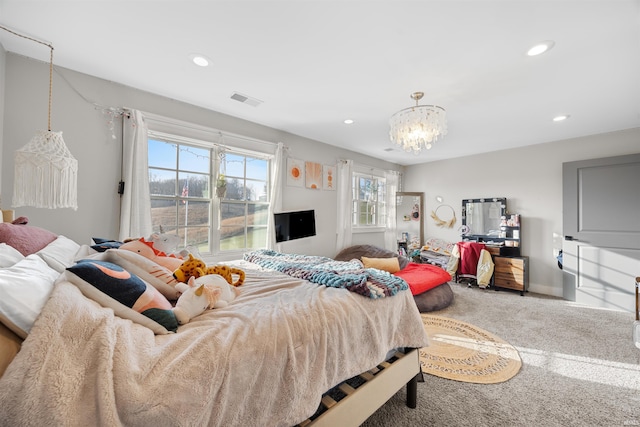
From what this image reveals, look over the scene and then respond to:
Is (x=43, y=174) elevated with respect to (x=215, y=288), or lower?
elevated

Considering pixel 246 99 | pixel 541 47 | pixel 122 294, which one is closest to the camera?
pixel 122 294

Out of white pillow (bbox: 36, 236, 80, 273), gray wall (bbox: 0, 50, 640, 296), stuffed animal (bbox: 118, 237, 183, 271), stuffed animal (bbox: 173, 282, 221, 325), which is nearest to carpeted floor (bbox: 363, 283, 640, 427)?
stuffed animal (bbox: 173, 282, 221, 325)

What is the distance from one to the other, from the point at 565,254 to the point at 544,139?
72.0 inches

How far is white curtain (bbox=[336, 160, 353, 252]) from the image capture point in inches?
171

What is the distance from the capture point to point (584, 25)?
1.61 meters

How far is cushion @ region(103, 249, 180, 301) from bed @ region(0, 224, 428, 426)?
19cm

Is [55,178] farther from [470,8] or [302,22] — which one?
[470,8]

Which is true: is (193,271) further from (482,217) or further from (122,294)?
(482,217)

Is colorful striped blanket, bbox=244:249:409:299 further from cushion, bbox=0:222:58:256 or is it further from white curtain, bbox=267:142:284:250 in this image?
cushion, bbox=0:222:58:256

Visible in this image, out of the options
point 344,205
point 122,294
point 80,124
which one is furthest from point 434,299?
point 80,124

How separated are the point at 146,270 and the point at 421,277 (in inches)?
126

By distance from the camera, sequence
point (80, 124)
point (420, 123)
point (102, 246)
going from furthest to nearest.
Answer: point (420, 123) < point (80, 124) < point (102, 246)

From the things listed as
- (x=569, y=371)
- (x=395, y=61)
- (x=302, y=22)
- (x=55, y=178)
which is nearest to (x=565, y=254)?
(x=569, y=371)

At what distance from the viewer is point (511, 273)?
3994 millimetres
